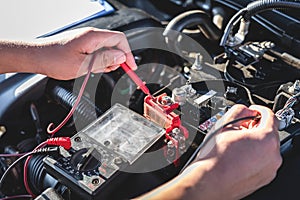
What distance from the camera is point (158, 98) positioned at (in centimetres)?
94

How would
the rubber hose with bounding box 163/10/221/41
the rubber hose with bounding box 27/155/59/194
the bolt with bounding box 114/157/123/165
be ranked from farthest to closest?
the rubber hose with bounding box 163/10/221/41 < the rubber hose with bounding box 27/155/59/194 < the bolt with bounding box 114/157/123/165

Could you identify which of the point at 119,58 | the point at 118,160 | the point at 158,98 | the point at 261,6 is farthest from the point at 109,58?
the point at 261,6

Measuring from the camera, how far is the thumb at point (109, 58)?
989 mm

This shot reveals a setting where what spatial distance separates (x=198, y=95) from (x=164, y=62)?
39cm

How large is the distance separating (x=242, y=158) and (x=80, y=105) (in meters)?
0.47

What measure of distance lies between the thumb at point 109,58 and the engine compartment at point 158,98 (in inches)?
4.0

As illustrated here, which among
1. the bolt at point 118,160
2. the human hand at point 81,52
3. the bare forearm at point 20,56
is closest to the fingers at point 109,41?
the human hand at point 81,52

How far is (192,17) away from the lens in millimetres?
1303

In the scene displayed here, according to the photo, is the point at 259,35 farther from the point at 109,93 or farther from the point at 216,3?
the point at 109,93

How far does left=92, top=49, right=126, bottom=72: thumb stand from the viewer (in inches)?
38.9

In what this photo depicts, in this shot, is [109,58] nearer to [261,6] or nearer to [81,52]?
[81,52]

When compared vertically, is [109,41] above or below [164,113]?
above

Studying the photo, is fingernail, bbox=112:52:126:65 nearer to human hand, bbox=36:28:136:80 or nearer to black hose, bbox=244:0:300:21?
human hand, bbox=36:28:136:80

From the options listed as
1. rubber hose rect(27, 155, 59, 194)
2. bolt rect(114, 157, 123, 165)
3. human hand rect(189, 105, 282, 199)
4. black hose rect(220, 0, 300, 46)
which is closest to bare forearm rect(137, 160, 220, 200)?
human hand rect(189, 105, 282, 199)
